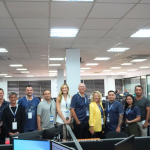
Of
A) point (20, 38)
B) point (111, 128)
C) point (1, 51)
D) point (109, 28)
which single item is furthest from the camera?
point (1, 51)

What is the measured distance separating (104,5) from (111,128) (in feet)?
→ 7.28

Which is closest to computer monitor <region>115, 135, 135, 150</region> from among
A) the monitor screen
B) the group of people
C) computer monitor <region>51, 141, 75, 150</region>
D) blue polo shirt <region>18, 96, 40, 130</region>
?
computer monitor <region>51, 141, 75, 150</region>

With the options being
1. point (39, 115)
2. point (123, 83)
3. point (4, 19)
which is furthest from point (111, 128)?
point (123, 83)

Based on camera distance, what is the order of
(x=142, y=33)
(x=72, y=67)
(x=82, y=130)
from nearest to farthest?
(x=82, y=130) < (x=142, y=33) < (x=72, y=67)

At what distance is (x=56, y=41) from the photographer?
505 centimetres

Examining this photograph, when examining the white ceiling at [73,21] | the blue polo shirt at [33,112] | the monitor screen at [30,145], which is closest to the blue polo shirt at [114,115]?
the blue polo shirt at [33,112]

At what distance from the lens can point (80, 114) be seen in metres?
3.75

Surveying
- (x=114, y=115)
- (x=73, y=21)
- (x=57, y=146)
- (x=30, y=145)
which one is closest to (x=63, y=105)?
(x=114, y=115)

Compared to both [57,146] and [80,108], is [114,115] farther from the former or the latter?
[57,146]

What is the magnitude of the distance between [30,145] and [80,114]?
197cm

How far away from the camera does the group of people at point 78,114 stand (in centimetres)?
337

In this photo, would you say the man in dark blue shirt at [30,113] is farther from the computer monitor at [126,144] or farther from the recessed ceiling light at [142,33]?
the recessed ceiling light at [142,33]

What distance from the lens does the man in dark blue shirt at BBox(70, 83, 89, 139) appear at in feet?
12.0

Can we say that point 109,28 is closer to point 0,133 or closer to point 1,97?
point 1,97
